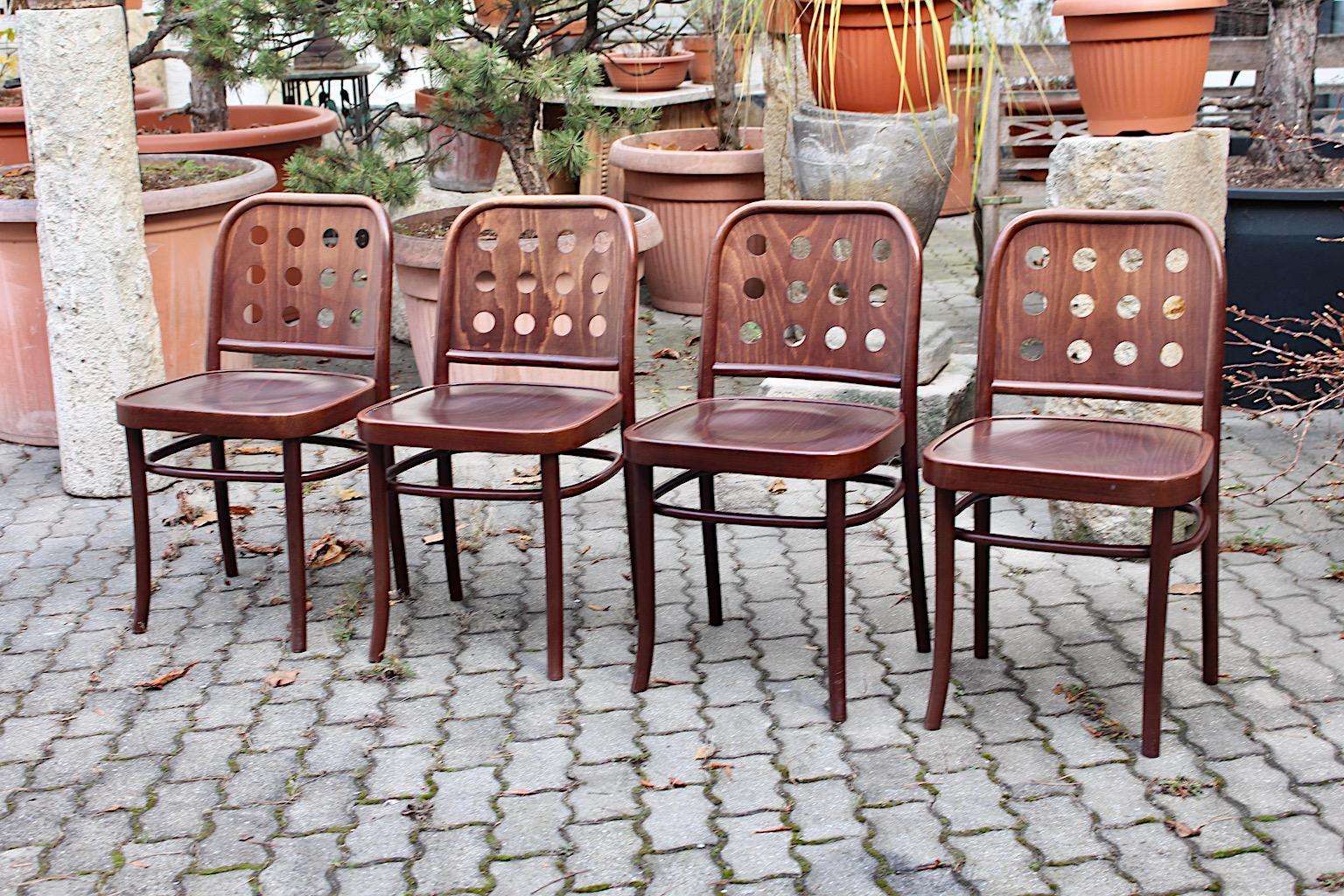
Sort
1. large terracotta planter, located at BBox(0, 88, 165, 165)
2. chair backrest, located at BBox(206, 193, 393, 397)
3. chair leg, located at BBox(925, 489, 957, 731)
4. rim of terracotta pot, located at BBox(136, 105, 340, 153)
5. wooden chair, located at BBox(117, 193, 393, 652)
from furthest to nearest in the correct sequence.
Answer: large terracotta planter, located at BBox(0, 88, 165, 165)
rim of terracotta pot, located at BBox(136, 105, 340, 153)
chair backrest, located at BBox(206, 193, 393, 397)
wooden chair, located at BBox(117, 193, 393, 652)
chair leg, located at BBox(925, 489, 957, 731)

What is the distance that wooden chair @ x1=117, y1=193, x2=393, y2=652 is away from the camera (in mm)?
3211

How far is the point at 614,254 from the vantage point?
3.21 meters

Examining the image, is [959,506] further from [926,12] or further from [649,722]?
[926,12]

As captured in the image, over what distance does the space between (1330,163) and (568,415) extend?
297cm

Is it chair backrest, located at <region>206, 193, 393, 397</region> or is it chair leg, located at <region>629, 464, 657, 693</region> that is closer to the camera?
chair leg, located at <region>629, 464, 657, 693</region>

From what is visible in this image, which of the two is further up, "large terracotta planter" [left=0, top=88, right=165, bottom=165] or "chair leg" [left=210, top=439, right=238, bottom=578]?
"large terracotta planter" [left=0, top=88, right=165, bottom=165]

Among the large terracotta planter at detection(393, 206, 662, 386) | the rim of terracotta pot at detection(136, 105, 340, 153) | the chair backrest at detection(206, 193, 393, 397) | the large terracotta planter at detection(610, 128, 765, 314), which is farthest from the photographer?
the large terracotta planter at detection(610, 128, 765, 314)

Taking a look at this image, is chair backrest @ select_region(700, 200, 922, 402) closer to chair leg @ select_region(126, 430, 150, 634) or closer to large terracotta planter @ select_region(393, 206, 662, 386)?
chair leg @ select_region(126, 430, 150, 634)

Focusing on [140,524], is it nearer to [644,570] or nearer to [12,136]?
[644,570]

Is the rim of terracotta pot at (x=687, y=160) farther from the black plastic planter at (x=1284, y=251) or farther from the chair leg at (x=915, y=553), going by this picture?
the chair leg at (x=915, y=553)

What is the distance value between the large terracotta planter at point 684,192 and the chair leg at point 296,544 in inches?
107

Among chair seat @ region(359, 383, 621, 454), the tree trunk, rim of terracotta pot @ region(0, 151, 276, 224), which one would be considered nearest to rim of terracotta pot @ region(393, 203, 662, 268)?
rim of terracotta pot @ region(0, 151, 276, 224)

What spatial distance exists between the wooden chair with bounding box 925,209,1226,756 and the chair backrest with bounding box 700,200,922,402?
180mm

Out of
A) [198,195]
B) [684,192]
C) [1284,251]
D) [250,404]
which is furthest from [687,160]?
[250,404]
